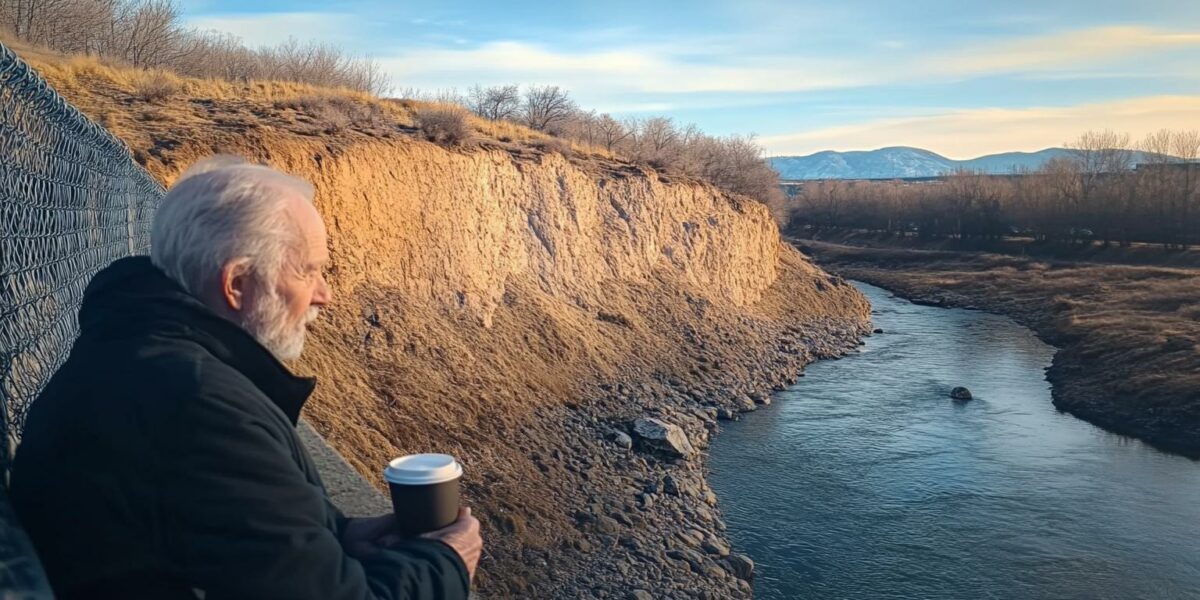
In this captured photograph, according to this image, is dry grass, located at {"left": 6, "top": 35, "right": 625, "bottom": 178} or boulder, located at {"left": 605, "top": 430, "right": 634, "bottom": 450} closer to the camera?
dry grass, located at {"left": 6, "top": 35, "right": 625, "bottom": 178}

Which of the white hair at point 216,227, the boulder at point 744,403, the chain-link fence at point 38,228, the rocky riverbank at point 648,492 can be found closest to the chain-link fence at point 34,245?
the chain-link fence at point 38,228

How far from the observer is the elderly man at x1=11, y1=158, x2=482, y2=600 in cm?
156

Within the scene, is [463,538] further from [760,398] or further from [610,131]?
[610,131]

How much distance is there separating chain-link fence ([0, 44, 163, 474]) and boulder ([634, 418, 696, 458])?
11.6 m

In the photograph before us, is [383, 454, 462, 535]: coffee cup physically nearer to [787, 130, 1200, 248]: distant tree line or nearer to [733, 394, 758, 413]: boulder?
[733, 394, 758, 413]: boulder

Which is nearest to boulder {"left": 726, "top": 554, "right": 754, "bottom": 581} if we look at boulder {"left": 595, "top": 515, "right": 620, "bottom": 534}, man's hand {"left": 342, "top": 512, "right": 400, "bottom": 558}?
boulder {"left": 595, "top": 515, "right": 620, "bottom": 534}

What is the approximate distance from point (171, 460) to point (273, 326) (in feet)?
1.68

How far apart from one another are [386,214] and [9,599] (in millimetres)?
13882

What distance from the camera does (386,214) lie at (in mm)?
14867

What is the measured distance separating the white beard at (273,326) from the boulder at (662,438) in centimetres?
1278

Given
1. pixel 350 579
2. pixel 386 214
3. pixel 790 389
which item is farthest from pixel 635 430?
pixel 350 579

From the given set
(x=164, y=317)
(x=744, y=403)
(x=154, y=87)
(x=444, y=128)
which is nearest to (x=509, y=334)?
(x=444, y=128)

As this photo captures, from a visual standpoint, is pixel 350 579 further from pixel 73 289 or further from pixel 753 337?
pixel 753 337

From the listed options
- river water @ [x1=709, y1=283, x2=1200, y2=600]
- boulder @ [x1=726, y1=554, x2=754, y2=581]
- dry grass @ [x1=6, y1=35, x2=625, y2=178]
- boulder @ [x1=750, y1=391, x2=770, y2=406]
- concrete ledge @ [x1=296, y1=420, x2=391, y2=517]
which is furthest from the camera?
boulder @ [x1=750, y1=391, x2=770, y2=406]
